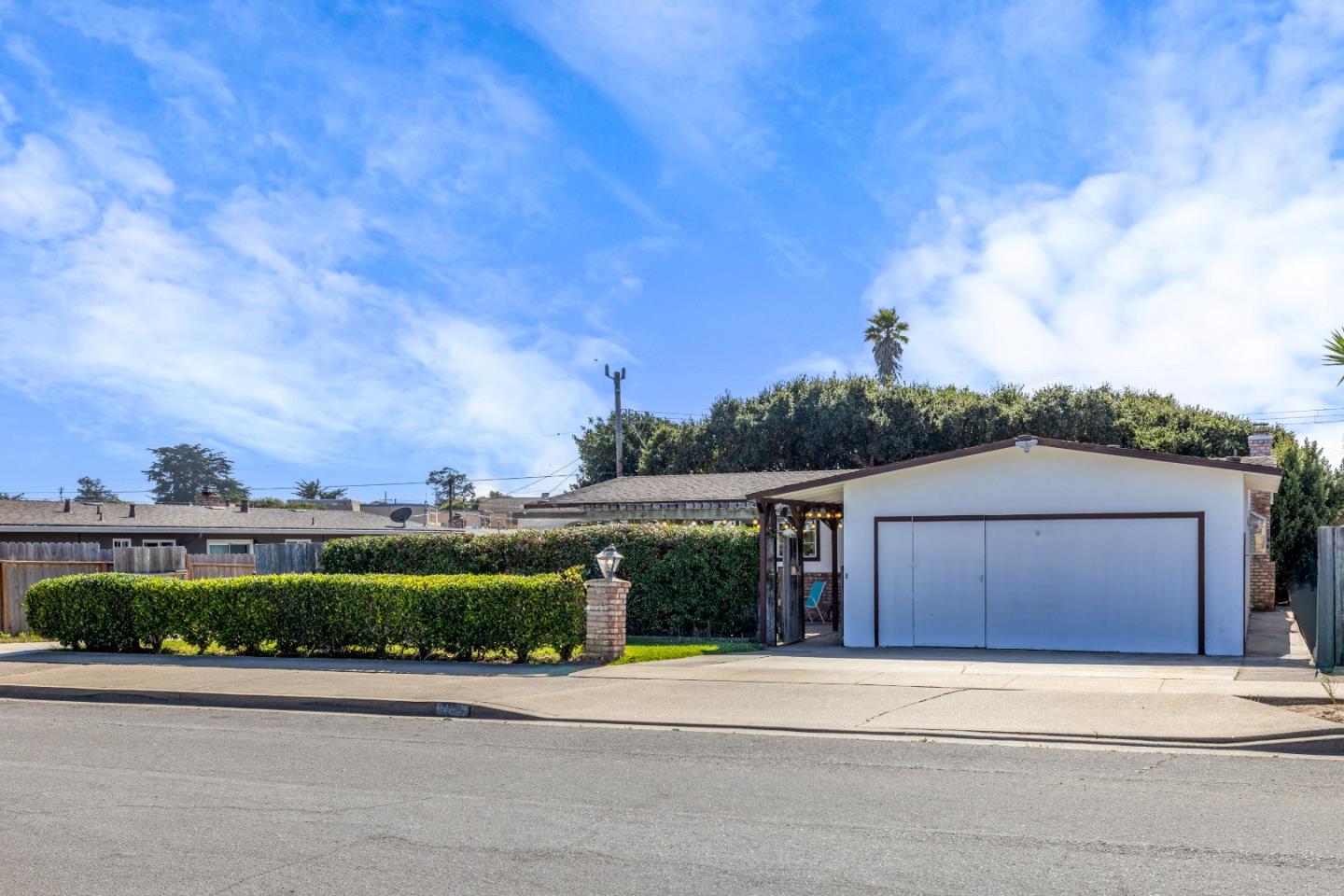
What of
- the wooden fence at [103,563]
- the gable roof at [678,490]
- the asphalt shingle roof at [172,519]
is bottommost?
the wooden fence at [103,563]

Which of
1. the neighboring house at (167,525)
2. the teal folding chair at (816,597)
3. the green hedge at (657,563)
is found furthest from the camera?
the neighboring house at (167,525)

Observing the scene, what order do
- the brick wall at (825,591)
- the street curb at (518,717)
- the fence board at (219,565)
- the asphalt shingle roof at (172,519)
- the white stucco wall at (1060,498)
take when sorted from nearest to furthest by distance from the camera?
the street curb at (518,717) < the white stucco wall at (1060,498) < the fence board at (219,565) < the brick wall at (825,591) < the asphalt shingle roof at (172,519)

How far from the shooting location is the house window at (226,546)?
32688mm

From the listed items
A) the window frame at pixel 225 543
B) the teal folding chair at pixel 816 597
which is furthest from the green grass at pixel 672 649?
the window frame at pixel 225 543

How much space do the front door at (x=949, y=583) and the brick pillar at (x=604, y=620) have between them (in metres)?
5.51

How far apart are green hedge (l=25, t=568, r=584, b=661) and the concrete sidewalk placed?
649mm

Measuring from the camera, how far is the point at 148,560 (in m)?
23.0

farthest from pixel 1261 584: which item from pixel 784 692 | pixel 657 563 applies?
pixel 784 692

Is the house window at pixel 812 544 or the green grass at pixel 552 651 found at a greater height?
the house window at pixel 812 544

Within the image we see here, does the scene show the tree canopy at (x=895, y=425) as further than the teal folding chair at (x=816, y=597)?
Yes

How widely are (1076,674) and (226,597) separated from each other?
12.4 m

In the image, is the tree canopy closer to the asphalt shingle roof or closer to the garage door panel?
the asphalt shingle roof

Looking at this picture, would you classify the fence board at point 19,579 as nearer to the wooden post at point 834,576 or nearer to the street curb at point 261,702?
the street curb at point 261,702

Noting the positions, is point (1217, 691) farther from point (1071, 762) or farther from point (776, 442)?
point (776, 442)
